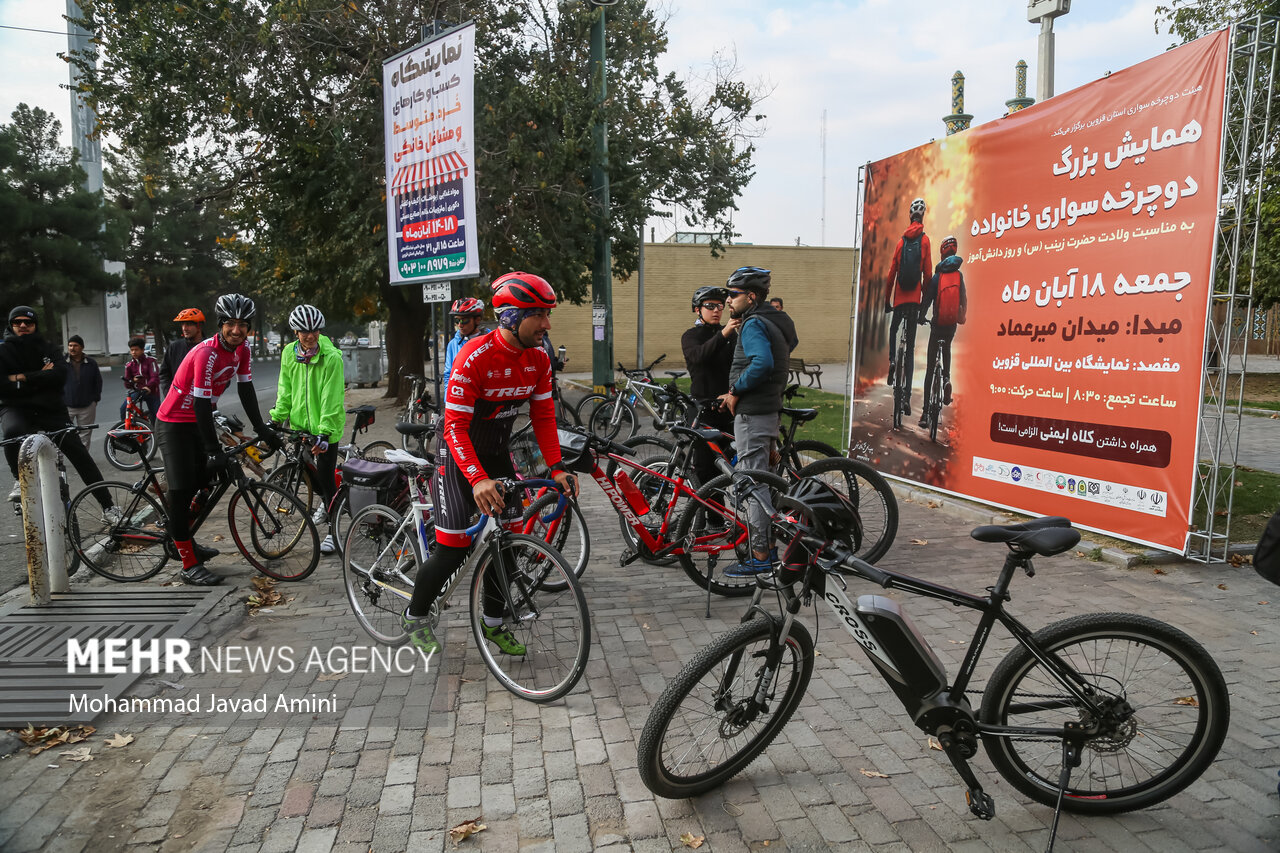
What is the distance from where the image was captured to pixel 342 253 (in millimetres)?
15422

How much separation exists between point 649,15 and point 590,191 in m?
5.15

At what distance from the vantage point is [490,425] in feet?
13.9

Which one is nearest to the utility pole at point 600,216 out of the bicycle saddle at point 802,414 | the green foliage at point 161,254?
the bicycle saddle at point 802,414

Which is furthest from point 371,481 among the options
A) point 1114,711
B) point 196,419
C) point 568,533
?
point 1114,711

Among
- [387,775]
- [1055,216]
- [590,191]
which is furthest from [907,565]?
[590,191]

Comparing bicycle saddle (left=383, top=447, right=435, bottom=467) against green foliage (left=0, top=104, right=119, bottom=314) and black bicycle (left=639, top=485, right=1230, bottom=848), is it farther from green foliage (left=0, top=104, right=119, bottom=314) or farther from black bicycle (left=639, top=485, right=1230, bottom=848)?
green foliage (left=0, top=104, right=119, bottom=314)

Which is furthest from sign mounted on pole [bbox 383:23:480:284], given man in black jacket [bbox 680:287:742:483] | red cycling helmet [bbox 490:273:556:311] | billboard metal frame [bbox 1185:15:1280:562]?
billboard metal frame [bbox 1185:15:1280:562]

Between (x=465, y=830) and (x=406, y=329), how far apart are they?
1699 cm

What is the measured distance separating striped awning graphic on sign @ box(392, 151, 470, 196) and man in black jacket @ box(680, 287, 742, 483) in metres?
2.84

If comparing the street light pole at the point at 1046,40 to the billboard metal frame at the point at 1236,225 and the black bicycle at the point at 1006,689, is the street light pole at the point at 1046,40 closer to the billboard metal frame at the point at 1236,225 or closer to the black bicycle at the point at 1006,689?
the billboard metal frame at the point at 1236,225

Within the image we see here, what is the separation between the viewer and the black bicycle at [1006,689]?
9.18 feet

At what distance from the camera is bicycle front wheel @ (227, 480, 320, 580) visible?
6.01 meters

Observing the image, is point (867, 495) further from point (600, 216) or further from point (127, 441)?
point (600, 216)
